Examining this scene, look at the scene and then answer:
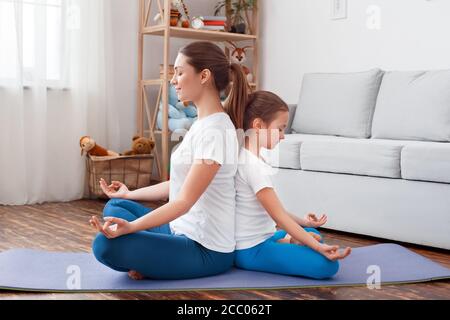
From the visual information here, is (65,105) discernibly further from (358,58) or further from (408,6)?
(408,6)

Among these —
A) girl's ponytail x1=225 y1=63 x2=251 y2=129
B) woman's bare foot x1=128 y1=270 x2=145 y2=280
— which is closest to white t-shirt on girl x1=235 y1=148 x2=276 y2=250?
girl's ponytail x1=225 y1=63 x2=251 y2=129

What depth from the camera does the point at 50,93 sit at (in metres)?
4.16

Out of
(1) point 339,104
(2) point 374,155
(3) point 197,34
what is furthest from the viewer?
(3) point 197,34

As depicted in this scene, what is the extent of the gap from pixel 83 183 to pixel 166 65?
956 mm

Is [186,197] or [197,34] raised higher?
[197,34]

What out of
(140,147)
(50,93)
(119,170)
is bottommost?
(119,170)

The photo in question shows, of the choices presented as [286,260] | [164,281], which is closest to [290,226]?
[286,260]

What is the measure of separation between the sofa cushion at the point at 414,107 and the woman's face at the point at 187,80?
1691 mm

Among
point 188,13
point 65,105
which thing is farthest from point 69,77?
point 188,13

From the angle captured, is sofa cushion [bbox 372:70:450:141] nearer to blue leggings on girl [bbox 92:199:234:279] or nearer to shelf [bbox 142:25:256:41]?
shelf [bbox 142:25:256:41]

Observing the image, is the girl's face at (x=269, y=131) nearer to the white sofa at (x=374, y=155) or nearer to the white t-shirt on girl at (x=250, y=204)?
the white t-shirt on girl at (x=250, y=204)

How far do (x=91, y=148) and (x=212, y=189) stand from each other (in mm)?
2200

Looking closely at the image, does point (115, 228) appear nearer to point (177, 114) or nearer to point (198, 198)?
point (198, 198)

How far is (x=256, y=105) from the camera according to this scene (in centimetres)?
217
